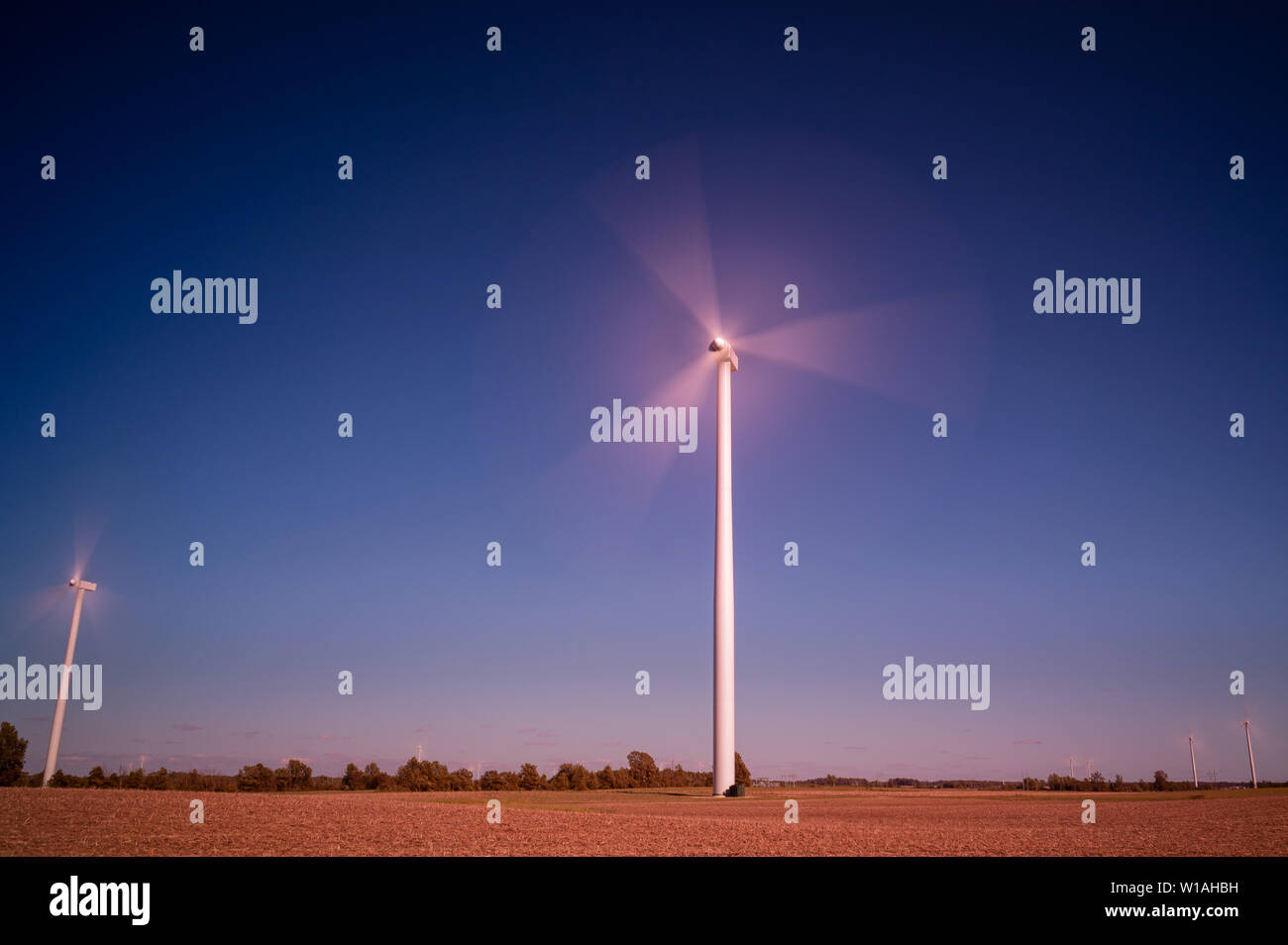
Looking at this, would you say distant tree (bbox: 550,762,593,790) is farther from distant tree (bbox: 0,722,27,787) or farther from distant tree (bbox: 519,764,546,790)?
distant tree (bbox: 0,722,27,787)

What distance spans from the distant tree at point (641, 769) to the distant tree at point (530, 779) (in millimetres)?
15115

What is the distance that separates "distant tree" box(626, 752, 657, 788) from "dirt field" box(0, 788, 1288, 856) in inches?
2194

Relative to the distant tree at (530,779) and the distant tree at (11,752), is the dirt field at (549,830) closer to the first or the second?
the distant tree at (530,779)

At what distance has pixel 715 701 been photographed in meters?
55.3

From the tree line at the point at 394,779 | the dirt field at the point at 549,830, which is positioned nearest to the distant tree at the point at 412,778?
the tree line at the point at 394,779

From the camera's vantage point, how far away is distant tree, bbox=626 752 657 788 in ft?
300

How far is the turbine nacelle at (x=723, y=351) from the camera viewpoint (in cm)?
6731

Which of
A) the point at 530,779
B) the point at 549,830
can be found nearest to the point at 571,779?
the point at 530,779
